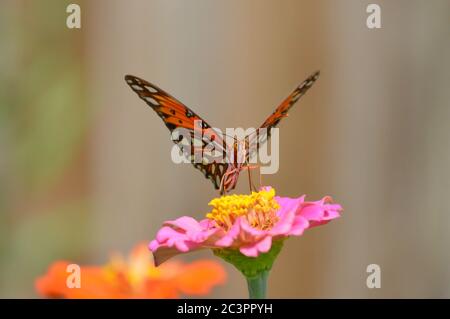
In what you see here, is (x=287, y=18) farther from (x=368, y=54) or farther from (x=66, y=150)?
(x=66, y=150)

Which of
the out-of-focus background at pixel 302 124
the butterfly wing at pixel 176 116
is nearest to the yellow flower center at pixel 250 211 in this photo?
the butterfly wing at pixel 176 116

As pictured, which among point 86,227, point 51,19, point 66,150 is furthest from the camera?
point 86,227

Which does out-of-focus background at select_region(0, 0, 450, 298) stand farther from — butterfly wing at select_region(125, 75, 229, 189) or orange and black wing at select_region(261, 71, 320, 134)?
orange and black wing at select_region(261, 71, 320, 134)

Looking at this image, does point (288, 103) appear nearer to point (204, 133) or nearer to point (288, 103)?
point (288, 103)

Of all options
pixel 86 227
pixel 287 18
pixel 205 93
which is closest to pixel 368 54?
pixel 287 18

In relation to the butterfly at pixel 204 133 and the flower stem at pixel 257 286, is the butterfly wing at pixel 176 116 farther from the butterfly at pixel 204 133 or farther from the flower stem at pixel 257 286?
the flower stem at pixel 257 286

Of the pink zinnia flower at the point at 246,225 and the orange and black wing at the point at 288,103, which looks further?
the orange and black wing at the point at 288,103

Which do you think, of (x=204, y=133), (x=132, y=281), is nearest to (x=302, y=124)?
(x=204, y=133)
